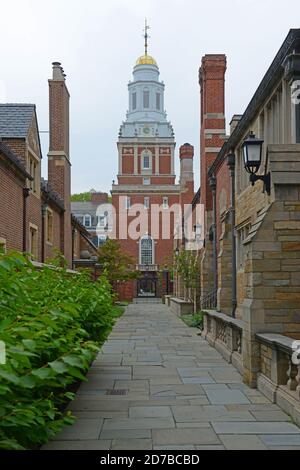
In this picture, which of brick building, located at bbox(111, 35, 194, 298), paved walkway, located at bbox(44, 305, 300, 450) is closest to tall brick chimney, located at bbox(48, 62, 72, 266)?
paved walkway, located at bbox(44, 305, 300, 450)

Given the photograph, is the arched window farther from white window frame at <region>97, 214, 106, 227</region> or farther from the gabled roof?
the gabled roof

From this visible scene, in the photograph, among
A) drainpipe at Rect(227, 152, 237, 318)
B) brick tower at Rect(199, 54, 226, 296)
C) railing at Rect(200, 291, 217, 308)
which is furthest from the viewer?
brick tower at Rect(199, 54, 226, 296)

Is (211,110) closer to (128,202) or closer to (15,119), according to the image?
(15,119)

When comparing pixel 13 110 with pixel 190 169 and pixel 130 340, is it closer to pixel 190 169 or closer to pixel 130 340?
pixel 130 340

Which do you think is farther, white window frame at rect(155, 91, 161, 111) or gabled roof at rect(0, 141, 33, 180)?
white window frame at rect(155, 91, 161, 111)

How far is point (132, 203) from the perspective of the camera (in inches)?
2712

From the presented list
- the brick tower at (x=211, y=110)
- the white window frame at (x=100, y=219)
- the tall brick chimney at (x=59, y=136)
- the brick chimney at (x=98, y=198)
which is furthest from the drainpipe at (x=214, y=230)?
the brick chimney at (x=98, y=198)

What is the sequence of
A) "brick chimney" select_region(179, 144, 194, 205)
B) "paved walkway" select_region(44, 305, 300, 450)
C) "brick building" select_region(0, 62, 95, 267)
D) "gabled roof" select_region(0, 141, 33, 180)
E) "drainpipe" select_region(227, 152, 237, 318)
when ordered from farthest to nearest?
1. "brick chimney" select_region(179, 144, 194, 205)
2. "brick building" select_region(0, 62, 95, 267)
3. "drainpipe" select_region(227, 152, 237, 318)
4. "gabled roof" select_region(0, 141, 33, 180)
5. "paved walkway" select_region(44, 305, 300, 450)

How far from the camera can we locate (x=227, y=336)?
13102 mm

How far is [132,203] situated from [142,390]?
5982cm

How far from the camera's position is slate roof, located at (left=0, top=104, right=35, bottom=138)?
20609 mm

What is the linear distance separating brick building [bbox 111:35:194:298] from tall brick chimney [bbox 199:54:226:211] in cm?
2838

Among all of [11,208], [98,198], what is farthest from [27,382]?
Result: [98,198]
